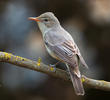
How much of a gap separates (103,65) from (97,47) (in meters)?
0.45

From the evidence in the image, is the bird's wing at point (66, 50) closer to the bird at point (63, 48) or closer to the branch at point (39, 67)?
the bird at point (63, 48)

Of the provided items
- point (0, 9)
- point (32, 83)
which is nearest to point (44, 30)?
point (32, 83)

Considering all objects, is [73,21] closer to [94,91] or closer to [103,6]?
[103,6]

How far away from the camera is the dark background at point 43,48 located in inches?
254

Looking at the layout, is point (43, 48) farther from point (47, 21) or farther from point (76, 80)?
point (76, 80)

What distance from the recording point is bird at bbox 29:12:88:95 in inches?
167

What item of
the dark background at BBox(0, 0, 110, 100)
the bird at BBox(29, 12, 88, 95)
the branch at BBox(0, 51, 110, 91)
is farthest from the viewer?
the dark background at BBox(0, 0, 110, 100)

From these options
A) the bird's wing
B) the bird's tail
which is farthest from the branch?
the bird's wing

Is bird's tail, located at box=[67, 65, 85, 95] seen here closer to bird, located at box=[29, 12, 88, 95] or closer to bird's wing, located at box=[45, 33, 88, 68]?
bird, located at box=[29, 12, 88, 95]

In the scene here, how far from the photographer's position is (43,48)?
21.7ft

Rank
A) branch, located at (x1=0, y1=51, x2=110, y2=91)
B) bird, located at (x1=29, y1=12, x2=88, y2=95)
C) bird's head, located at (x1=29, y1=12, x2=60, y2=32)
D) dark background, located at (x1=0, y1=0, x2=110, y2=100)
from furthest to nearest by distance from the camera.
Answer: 1. dark background, located at (x1=0, y1=0, x2=110, y2=100)
2. bird's head, located at (x1=29, y1=12, x2=60, y2=32)
3. bird, located at (x1=29, y1=12, x2=88, y2=95)
4. branch, located at (x1=0, y1=51, x2=110, y2=91)

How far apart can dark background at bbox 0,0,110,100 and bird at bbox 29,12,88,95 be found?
4.60 ft

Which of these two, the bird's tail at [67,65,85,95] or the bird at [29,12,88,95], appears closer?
the bird's tail at [67,65,85,95]

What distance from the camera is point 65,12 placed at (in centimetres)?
698
